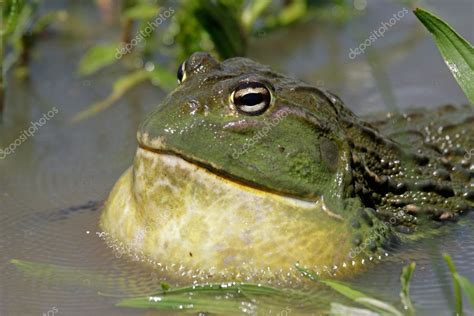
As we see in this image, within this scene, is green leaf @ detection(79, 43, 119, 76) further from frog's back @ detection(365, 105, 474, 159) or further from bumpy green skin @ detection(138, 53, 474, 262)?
bumpy green skin @ detection(138, 53, 474, 262)

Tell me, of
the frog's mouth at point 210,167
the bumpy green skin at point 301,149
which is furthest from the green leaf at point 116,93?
the frog's mouth at point 210,167

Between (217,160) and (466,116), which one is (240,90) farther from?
(466,116)

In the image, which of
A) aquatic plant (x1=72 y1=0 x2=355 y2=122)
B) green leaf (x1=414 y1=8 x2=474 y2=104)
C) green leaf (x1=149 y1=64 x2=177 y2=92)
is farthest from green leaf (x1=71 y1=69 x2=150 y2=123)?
green leaf (x1=414 y1=8 x2=474 y2=104)

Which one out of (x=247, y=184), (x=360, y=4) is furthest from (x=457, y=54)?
(x=360, y=4)

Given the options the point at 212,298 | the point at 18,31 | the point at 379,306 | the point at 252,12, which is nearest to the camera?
→ the point at 379,306

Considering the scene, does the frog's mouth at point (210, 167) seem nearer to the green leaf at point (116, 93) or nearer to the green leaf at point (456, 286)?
the green leaf at point (456, 286)

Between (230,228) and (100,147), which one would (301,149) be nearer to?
(230,228)
